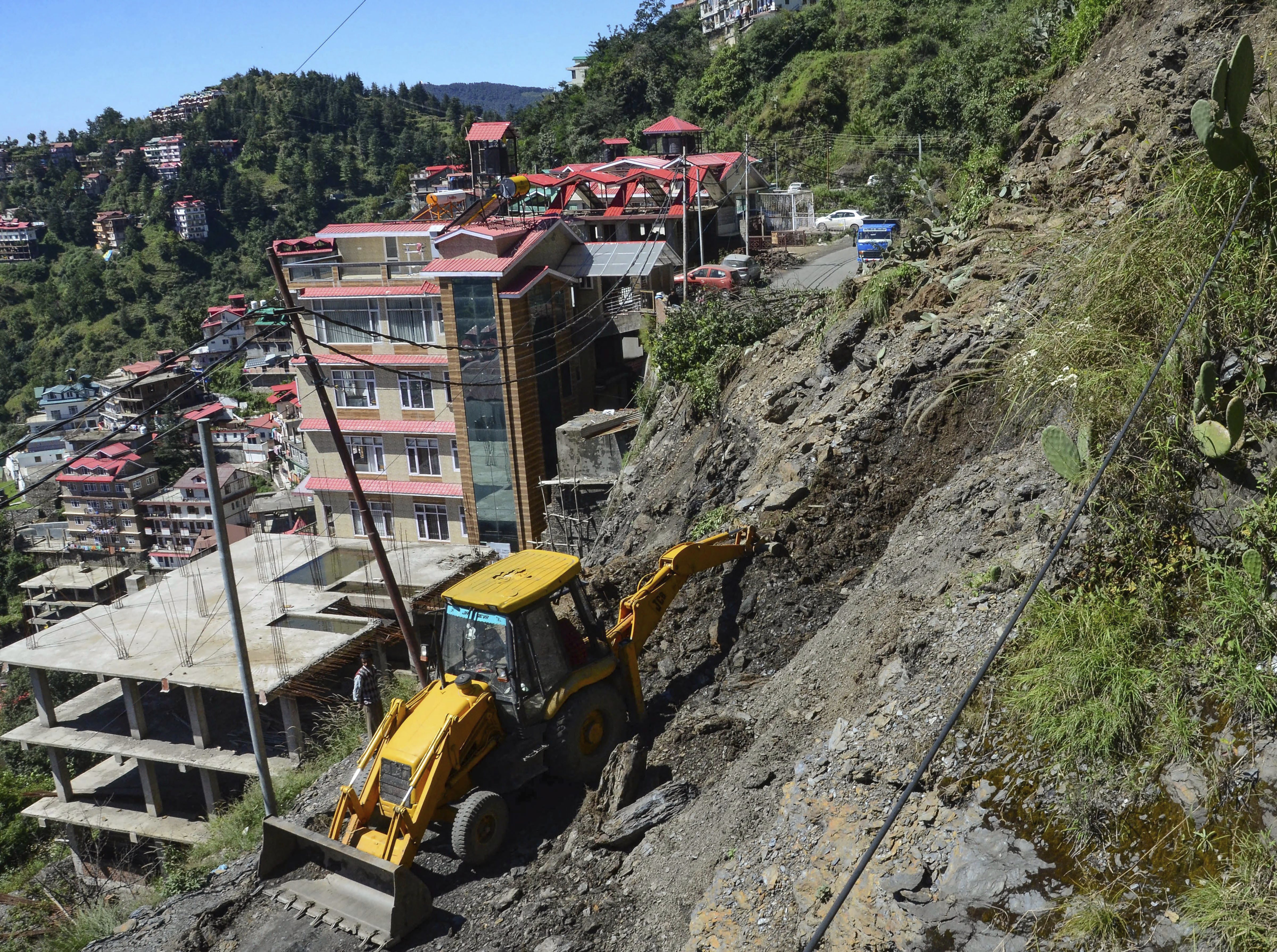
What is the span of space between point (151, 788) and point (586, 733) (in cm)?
1740

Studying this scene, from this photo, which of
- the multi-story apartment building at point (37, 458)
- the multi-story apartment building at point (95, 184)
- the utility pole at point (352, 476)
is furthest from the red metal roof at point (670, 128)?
the multi-story apartment building at point (95, 184)

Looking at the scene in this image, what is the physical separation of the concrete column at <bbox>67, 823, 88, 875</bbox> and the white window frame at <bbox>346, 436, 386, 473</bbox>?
11775 millimetres

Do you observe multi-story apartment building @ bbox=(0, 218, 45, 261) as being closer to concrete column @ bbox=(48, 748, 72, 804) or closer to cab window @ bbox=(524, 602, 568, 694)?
concrete column @ bbox=(48, 748, 72, 804)

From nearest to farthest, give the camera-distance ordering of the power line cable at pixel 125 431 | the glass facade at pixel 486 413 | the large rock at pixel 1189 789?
the large rock at pixel 1189 789 < the power line cable at pixel 125 431 < the glass facade at pixel 486 413

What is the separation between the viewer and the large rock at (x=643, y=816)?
784 cm

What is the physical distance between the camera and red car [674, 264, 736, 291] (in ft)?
97.8

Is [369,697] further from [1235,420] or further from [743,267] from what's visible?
[743,267]

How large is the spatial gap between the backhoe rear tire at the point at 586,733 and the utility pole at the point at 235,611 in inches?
147

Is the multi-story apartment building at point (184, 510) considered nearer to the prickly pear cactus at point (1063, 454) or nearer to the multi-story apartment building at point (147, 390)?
the multi-story apartment building at point (147, 390)

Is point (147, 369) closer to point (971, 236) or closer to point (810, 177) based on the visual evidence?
point (810, 177)

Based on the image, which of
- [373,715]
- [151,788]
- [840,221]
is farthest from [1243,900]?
[840,221]

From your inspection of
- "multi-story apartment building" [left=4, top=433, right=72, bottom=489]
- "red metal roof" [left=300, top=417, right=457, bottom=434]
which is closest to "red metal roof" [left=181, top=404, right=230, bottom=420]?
"multi-story apartment building" [left=4, top=433, right=72, bottom=489]

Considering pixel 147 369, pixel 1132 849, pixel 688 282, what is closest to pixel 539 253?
pixel 688 282

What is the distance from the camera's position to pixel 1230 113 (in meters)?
6.79
